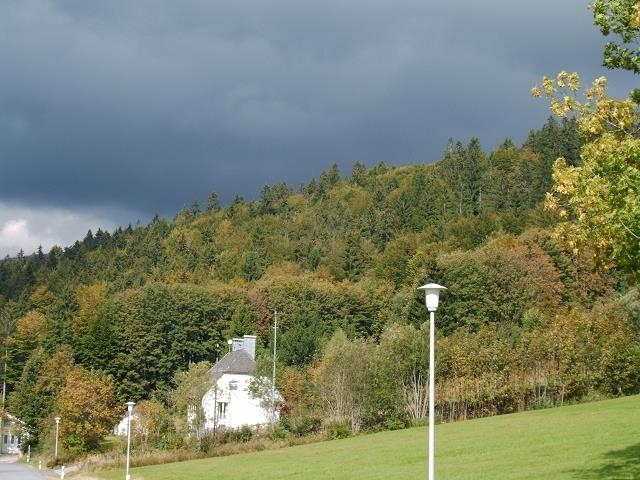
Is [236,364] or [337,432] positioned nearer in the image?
[337,432]

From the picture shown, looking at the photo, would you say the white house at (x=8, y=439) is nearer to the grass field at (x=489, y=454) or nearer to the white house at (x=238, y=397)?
the white house at (x=238, y=397)

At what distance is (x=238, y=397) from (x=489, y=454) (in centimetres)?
4805

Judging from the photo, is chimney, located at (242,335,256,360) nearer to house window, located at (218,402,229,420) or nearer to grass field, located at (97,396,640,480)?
house window, located at (218,402,229,420)

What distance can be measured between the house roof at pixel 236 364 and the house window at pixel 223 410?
4.95m

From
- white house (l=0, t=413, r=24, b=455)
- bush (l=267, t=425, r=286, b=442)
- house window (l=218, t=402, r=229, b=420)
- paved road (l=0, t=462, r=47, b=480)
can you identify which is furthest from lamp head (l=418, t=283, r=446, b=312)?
white house (l=0, t=413, r=24, b=455)

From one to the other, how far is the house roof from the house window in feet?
16.2

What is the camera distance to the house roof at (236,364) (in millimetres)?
79875

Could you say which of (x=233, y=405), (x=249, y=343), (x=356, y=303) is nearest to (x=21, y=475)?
(x=233, y=405)

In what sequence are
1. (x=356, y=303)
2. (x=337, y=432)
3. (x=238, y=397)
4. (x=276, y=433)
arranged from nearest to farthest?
(x=337, y=432) < (x=276, y=433) < (x=238, y=397) < (x=356, y=303)

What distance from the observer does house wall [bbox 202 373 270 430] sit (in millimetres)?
66438

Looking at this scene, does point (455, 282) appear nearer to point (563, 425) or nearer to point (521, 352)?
point (521, 352)

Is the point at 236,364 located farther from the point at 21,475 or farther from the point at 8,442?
the point at 8,442

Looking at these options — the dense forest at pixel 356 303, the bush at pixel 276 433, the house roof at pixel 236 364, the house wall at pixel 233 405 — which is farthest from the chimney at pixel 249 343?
the bush at pixel 276 433

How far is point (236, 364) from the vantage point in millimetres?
81500
